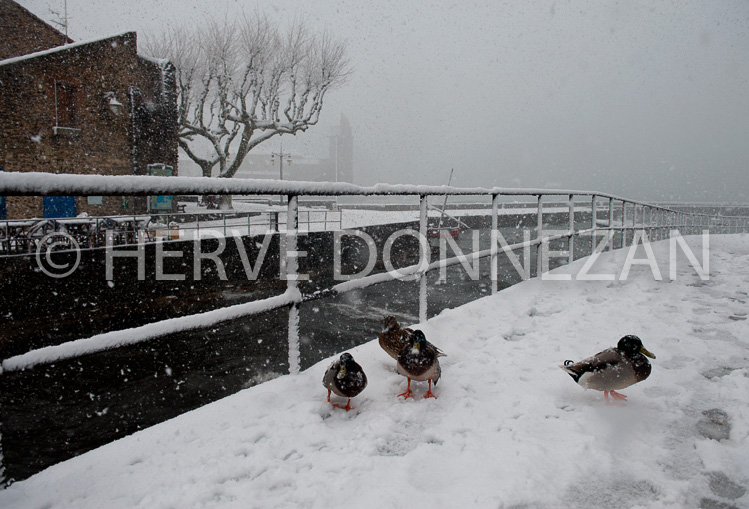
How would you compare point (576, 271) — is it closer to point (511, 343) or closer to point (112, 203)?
point (511, 343)

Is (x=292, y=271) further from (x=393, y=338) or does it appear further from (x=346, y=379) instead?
(x=393, y=338)

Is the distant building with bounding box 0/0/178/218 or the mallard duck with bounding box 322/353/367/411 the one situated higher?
A: the distant building with bounding box 0/0/178/218

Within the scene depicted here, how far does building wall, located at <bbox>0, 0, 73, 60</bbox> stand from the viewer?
74.5 ft

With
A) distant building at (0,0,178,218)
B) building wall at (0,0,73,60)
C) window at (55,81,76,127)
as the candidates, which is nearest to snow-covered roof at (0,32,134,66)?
distant building at (0,0,178,218)

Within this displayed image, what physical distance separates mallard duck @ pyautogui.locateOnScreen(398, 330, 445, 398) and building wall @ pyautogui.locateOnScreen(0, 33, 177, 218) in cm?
2257

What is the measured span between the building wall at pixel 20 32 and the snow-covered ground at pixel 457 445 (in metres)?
28.5

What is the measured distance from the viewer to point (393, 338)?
3289mm

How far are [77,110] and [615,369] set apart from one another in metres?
25.6

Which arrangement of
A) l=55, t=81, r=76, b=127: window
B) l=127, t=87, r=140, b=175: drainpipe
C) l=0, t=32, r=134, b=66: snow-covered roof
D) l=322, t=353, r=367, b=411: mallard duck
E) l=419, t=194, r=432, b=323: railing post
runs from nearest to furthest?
l=322, t=353, r=367, b=411: mallard duck, l=419, t=194, r=432, b=323: railing post, l=0, t=32, r=134, b=66: snow-covered roof, l=55, t=81, r=76, b=127: window, l=127, t=87, r=140, b=175: drainpipe

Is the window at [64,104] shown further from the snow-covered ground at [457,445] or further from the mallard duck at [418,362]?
the mallard duck at [418,362]

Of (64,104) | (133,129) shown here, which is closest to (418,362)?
(64,104)

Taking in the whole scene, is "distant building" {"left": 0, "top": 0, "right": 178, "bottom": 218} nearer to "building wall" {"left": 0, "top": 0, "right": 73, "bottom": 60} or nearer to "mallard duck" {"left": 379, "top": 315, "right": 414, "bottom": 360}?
"building wall" {"left": 0, "top": 0, "right": 73, "bottom": 60}

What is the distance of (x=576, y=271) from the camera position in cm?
708

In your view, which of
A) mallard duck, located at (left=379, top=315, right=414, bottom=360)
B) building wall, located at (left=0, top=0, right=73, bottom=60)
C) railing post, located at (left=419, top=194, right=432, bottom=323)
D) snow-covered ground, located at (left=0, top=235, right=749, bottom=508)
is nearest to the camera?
snow-covered ground, located at (left=0, top=235, right=749, bottom=508)
